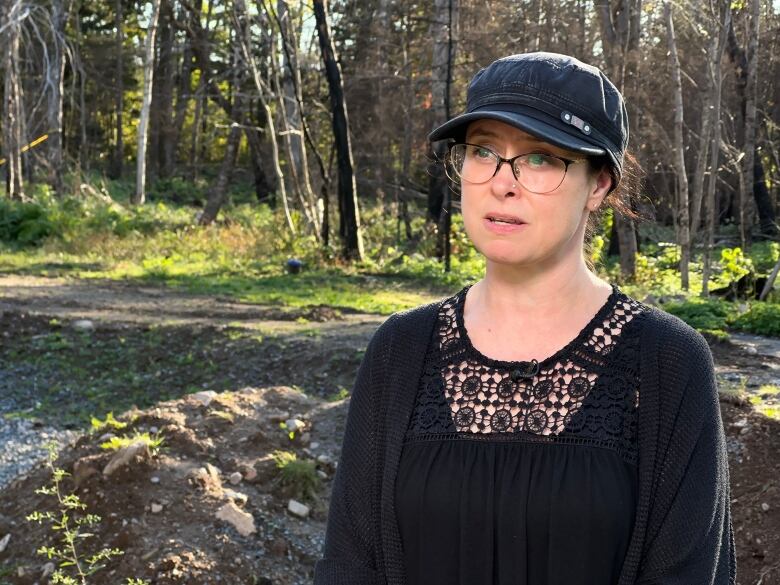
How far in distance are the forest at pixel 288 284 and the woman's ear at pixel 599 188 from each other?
0.09 metres

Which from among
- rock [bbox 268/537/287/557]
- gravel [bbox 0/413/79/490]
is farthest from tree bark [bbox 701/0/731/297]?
rock [bbox 268/537/287/557]

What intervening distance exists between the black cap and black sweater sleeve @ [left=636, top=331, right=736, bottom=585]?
436 mm

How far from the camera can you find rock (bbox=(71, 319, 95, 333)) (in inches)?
413

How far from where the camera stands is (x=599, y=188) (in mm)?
2006

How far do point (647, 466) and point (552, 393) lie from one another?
22cm

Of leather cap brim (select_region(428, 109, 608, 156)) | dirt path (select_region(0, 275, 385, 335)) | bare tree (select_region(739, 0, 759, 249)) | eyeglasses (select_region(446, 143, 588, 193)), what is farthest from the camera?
bare tree (select_region(739, 0, 759, 249))

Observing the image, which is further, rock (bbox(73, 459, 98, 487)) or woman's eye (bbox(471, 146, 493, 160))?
rock (bbox(73, 459, 98, 487))

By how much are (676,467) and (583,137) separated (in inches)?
24.2

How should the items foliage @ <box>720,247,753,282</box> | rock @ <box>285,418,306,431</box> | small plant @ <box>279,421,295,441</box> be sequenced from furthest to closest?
1. foliage @ <box>720,247,753,282</box>
2. rock @ <box>285,418,306,431</box>
3. small plant @ <box>279,421,295,441</box>

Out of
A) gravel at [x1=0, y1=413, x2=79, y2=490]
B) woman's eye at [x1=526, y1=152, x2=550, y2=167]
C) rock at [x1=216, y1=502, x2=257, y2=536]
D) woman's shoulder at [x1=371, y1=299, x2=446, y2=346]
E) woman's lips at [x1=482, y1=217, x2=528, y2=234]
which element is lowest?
gravel at [x1=0, y1=413, x2=79, y2=490]

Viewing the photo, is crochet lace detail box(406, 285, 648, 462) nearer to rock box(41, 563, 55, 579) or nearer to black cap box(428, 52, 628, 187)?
black cap box(428, 52, 628, 187)

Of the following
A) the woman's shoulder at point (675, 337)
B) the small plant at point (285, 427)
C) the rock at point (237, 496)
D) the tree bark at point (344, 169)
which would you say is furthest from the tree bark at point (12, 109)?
the woman's shoulder at point (675, 337)

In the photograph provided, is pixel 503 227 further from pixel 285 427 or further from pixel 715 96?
pixel 715 96

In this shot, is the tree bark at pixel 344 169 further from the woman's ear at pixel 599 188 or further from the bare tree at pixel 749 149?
the woman's ear at pixel 599 188
